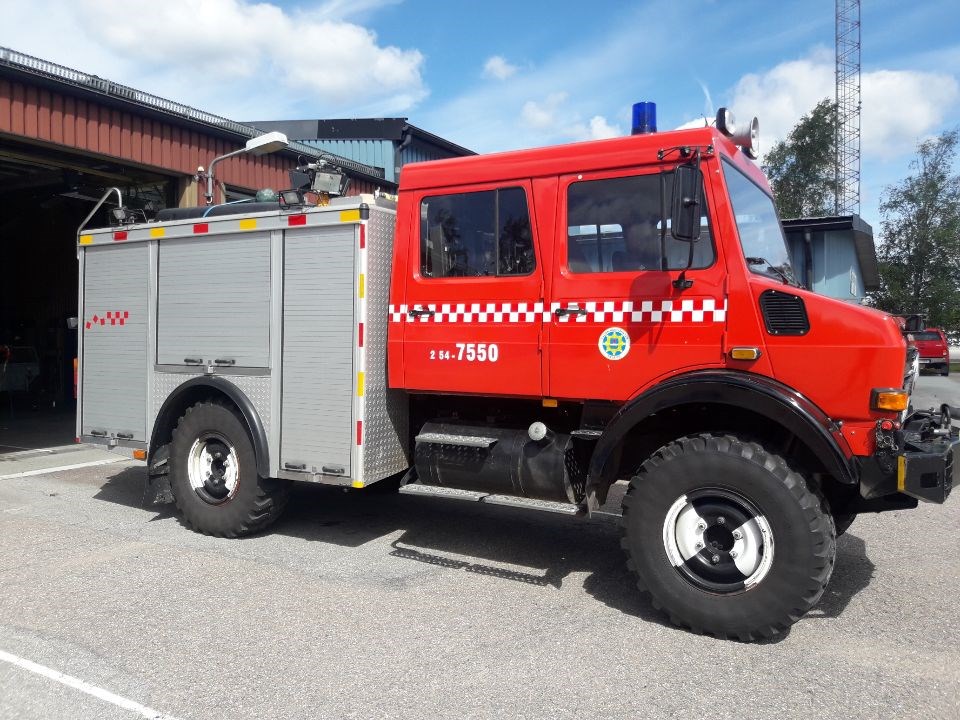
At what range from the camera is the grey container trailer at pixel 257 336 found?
5438 millimetres

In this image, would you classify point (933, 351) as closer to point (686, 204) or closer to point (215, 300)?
point (686, 204)

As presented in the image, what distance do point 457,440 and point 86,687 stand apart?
8.34ft

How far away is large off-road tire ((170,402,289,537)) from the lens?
235 inches

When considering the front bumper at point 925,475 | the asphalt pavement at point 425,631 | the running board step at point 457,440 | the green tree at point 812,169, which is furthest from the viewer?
the green tree at point 812,169

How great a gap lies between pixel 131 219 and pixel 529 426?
4.28 metres

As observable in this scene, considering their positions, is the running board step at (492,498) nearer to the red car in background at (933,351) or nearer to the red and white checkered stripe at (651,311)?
the red and white checkered stripe at (651,311)

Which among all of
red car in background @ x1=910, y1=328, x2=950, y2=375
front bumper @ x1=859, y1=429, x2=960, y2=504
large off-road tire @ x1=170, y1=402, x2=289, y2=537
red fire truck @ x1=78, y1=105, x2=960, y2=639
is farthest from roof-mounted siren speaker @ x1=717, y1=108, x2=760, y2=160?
red car in background @ x1=910, y1=328, x2=950, y2=375

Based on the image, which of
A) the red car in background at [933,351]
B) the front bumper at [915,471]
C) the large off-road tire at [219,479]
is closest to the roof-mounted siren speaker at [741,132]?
the front bumper at [915,471]

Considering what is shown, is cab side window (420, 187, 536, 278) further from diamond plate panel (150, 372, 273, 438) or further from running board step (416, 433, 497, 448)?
diamond plate panel (150, 372, 273, 438)

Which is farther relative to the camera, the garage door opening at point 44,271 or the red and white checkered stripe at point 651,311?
the garage door opening at point 44,271

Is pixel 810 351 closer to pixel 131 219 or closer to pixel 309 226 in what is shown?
pixel 309 226

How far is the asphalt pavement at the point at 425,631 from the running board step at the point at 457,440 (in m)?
0.89

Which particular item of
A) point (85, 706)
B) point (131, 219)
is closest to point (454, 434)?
point (85, 706)

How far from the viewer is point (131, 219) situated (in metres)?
6.94
